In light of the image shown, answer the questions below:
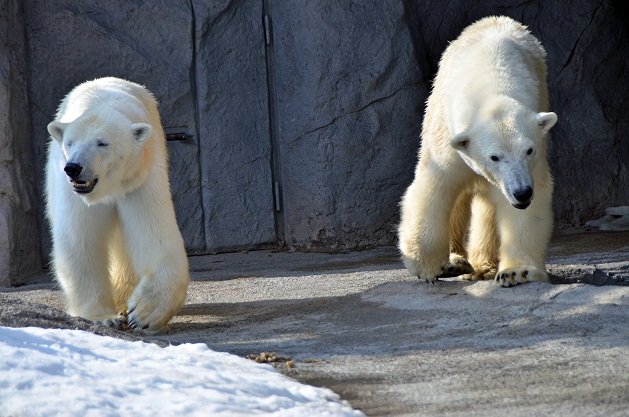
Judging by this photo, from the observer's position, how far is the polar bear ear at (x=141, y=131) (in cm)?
480

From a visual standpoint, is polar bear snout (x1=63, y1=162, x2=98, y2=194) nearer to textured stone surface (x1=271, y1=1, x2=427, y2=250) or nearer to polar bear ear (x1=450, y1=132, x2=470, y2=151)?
polar bear ear (x1=450, y1=132, x2=470, y2=151)

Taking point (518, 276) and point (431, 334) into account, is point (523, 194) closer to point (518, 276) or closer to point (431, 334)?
point (518, 276)

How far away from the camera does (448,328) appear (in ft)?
13.6

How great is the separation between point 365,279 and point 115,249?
1759mm

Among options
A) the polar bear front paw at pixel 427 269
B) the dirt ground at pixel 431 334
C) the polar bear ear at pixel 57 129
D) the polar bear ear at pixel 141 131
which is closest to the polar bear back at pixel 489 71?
the polar bear front paw at pixel 427 269

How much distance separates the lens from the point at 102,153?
15.4 ft

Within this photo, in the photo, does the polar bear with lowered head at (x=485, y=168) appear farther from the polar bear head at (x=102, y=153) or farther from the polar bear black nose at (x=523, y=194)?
the polar bear head at (x=102, y=153)

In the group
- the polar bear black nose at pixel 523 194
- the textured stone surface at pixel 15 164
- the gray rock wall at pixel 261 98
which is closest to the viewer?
the polar bear black nose at pixel 523 194

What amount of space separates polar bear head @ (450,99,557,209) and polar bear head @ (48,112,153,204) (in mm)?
1651

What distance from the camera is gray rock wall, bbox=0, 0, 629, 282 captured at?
26.0 ft

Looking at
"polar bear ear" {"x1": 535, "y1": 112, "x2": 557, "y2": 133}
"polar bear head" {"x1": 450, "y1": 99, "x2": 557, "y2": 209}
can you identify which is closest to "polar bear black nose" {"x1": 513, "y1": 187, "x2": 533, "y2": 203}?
"polar bear head" {"x1": 450, "y1": 99, "x2": 557, "y2": 209}

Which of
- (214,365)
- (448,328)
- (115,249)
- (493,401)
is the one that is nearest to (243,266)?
(115,249)

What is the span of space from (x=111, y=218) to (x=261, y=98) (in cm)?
356

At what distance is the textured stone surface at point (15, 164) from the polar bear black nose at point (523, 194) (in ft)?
14.6
